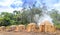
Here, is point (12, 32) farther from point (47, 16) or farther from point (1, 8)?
point (47, 16)

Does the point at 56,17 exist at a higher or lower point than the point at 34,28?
higher

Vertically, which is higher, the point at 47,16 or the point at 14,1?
the point at 14,1

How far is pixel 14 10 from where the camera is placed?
2.32 metres

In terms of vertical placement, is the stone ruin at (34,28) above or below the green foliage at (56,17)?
below

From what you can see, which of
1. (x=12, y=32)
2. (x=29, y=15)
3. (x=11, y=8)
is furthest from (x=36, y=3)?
(x=12, y=32)

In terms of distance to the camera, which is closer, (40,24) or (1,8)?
(40,24)

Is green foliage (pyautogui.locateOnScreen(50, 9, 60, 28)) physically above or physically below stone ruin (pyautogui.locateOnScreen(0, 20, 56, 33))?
above

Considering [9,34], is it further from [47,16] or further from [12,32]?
[47,16]

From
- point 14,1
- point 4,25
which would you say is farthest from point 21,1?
point 4,25

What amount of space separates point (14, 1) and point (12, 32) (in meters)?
0.44

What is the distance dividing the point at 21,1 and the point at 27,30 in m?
0.42

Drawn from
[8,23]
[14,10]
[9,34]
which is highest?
[14,10]

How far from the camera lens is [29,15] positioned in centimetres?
224

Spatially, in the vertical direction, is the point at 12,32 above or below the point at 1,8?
below
